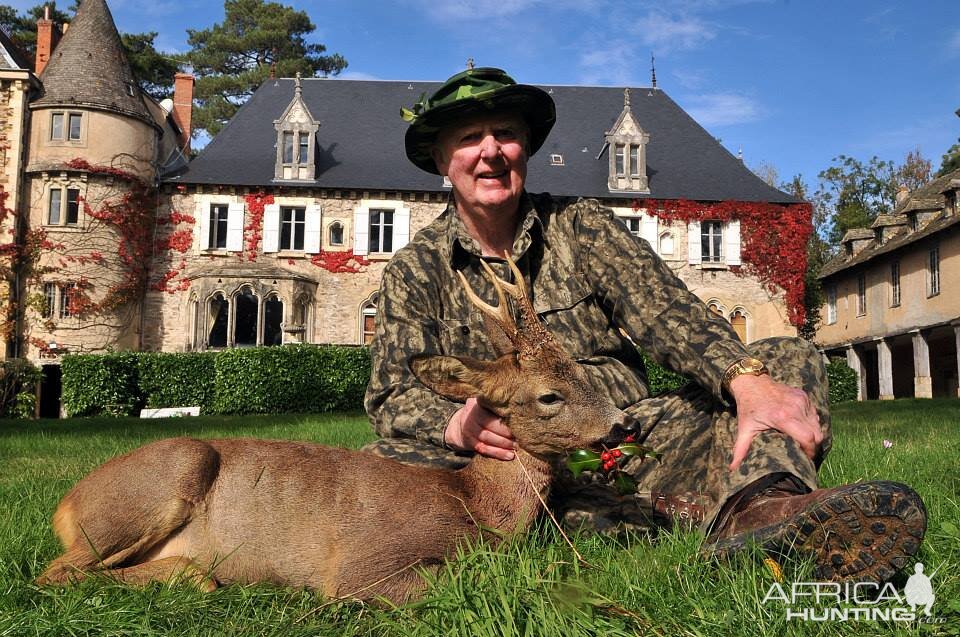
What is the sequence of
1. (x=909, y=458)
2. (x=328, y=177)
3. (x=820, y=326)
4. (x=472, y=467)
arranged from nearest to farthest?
(x=472, y=467) → (x=909, y=458) → (x=328, y=177) → (x=820, y=326)

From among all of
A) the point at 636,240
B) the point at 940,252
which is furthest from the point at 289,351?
the point at 940,252

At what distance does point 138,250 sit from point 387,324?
2787 centimetres

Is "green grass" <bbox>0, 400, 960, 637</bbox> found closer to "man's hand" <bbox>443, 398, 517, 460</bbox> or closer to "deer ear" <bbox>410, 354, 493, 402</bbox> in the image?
"man's hand" <bbox>443, 398, 517, 460</bbox>

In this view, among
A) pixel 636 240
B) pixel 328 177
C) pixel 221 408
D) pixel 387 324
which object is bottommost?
pixel 221 408

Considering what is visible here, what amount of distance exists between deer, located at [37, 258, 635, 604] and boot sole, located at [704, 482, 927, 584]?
0.92 metres

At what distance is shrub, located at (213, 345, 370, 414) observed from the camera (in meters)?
22.5

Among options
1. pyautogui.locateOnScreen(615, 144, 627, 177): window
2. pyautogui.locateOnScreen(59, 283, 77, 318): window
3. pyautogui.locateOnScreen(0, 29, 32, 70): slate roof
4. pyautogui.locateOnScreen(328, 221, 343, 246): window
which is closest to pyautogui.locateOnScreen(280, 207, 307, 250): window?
pyautogui.locateOnScreen(328, 221, 343, 246): window

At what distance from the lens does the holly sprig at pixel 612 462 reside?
3.08 m

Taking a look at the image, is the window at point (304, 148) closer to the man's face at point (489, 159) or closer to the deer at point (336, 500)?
the man's face at point (489, 159)

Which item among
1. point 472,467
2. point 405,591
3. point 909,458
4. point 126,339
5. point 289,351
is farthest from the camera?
point 126,339

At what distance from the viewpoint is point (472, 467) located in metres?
3.44

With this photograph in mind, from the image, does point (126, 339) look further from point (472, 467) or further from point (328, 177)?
point (472, 467)

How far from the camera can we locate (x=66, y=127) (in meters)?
29.2

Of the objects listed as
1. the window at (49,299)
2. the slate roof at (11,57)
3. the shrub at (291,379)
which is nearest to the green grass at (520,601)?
the shrub at (291,379)
